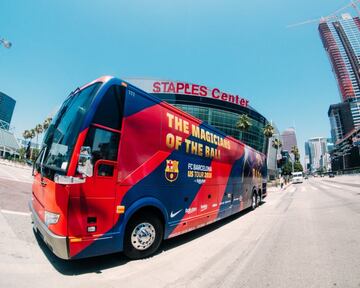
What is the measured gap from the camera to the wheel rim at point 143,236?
408 centimetres

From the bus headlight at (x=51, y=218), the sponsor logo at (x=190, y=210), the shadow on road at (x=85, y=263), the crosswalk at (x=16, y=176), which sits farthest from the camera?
the crosswalk at (x=16, y=176)

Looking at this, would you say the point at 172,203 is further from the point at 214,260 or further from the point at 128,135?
the point at 128,135

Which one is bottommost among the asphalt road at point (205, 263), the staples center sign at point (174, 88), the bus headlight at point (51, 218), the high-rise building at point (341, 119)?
the asphalt road at point (205, 263)

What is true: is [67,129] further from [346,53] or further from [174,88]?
[346,53]

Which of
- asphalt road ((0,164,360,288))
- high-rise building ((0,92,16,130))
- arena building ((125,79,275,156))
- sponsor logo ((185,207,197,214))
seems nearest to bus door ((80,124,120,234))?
asphalt road ((0,164,360,288))

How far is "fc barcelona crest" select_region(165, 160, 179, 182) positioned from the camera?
15.9ft

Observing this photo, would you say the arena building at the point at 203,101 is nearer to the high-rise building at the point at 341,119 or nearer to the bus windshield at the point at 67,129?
the bus windshield at the point at 67,129

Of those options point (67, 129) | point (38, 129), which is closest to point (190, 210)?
point (67, 129)

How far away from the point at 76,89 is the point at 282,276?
18.0 feet

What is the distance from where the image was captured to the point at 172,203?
4.89m

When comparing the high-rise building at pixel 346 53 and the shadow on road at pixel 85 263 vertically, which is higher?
the high-rise building at pixel 346 53

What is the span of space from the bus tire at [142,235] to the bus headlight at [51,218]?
4.18 feet

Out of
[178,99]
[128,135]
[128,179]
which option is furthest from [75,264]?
[178,99]

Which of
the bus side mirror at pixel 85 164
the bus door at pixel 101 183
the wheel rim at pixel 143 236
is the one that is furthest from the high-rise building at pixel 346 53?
the bus side mirror at pixel 85 164
